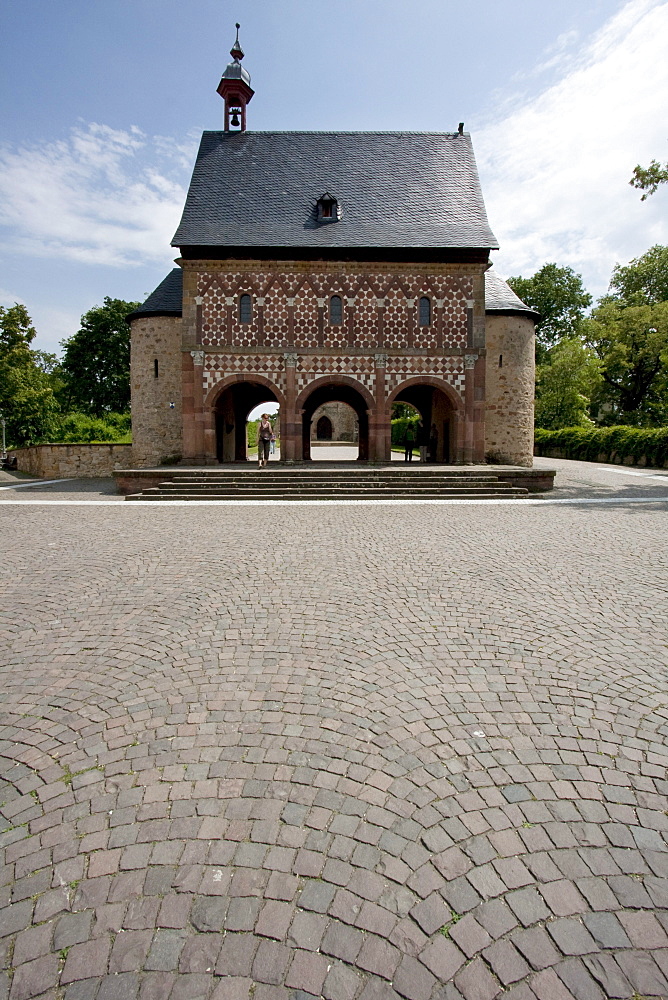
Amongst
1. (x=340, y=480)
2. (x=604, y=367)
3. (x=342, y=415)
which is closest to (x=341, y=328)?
(x=340, y=480)

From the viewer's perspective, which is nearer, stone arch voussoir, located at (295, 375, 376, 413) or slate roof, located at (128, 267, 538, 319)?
stone arch voussoir, located at (295, 375, 376, 413)

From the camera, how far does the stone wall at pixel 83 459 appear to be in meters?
23.0

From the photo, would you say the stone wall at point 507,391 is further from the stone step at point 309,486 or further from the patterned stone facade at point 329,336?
the stone step at point 309,486

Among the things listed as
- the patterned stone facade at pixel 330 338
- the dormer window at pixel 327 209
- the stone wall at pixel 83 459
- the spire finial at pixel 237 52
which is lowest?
the stone wall at pixel 83 459

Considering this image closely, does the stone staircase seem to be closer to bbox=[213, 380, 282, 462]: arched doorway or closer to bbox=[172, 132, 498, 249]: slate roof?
bbox=[213, 380, 282, 462]: arched doorway

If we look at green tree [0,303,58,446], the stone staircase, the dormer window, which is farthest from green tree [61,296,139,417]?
the stone staircase

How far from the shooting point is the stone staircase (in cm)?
1499

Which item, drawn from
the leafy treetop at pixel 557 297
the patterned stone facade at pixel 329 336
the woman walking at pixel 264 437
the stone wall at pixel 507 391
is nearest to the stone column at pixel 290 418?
the patterned stone facade at pixel 329 336

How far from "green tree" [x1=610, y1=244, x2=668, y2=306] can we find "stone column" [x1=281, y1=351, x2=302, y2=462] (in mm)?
35777

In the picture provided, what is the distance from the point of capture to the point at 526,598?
A: 536 centimetres

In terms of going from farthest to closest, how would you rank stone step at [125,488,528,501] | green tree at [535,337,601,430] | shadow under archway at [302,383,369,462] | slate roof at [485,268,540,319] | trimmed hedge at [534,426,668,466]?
green tree at [535,337,601,430] < trimmed hedge at [534,426,668,466] < shadow under archway at [302,383,369,462] < slate roof at [485,268,540,319] < stone step at [125,488,528,501]

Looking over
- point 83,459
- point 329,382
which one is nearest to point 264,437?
point 329,382

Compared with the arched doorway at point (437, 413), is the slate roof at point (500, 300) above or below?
above

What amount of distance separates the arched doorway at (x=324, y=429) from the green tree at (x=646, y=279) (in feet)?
102
